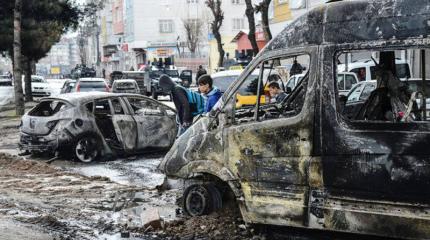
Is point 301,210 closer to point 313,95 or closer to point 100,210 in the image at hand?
point 313,95

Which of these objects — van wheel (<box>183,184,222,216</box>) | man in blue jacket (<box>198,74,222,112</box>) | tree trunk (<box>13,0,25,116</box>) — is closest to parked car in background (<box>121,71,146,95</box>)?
tree trunk (<box>13,0,25,116</box>)

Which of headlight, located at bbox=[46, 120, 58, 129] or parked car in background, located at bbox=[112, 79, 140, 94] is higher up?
parked car in background, located at bbox=[112, 79, 140, 94]

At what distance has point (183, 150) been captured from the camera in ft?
21.8

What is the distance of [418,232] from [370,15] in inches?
78.3

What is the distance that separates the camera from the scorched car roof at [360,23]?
17.0 feet

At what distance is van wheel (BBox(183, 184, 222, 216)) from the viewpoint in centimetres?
680

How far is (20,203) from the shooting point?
26.8ft

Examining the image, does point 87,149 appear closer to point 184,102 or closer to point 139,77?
point 184,102

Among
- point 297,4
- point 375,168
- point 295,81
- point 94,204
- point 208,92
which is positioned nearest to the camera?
point 375,168

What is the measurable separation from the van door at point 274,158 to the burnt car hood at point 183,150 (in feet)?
1.43

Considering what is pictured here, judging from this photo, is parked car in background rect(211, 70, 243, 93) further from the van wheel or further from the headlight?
the van wheel

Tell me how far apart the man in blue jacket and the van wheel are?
193 centimetres

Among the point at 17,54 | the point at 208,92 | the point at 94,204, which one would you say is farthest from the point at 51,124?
the point at 17,54

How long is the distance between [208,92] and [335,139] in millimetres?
3569
